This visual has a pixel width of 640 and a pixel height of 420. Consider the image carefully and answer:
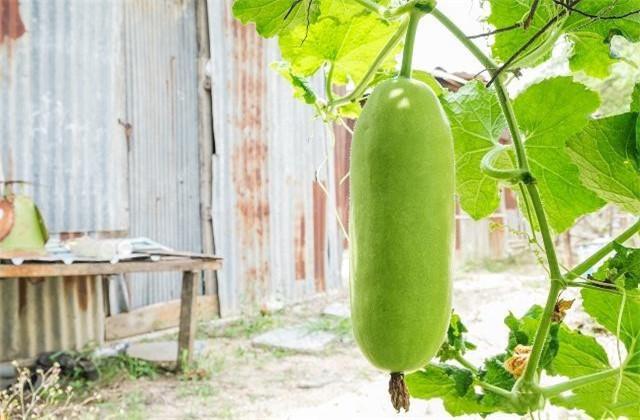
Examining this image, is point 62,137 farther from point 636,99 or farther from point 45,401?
point 636,99

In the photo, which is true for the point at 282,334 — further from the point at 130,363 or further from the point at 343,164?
the point at 343,164

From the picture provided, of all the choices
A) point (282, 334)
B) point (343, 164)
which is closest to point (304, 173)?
point (343, 164)

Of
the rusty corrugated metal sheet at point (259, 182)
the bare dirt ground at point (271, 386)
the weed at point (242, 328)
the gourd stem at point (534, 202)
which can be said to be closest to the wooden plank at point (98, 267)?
→ the bare dirt ground at point (271, 386)

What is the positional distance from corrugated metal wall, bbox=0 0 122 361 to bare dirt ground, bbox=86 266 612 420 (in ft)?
2.61

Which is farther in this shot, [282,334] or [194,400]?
[282,334]

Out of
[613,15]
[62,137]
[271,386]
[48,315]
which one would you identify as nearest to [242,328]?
[271,386]

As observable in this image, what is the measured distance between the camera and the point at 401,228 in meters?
0.56

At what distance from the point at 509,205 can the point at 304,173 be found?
7.30 m

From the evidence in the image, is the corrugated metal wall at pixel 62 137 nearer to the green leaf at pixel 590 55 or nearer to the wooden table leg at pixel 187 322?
the wooden table leg at pixel 187 322

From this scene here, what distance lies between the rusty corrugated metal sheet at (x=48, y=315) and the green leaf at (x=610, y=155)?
446cm

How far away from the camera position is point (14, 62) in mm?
4328

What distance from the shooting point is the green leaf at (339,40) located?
826mm

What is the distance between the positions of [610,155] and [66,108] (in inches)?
177

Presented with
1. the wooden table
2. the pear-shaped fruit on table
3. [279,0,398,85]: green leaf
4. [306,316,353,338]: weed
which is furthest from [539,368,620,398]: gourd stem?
[306,316,353,338]: weed
